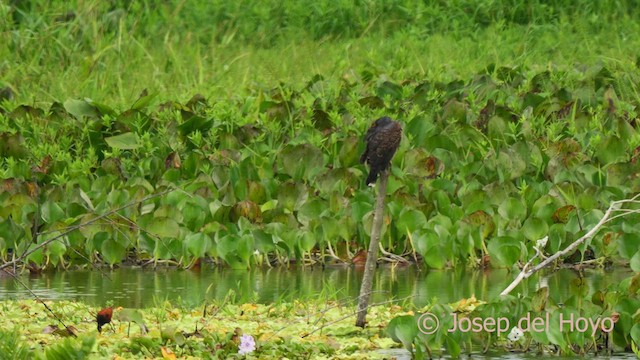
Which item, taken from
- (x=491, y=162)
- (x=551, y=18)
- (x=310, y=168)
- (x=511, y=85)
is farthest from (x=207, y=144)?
(x=551, y=18)

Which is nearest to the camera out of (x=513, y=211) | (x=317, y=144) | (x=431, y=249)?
(x=431, y=249)

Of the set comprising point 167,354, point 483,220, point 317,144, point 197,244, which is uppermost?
point 317,144

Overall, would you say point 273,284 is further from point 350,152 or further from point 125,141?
point 125,141

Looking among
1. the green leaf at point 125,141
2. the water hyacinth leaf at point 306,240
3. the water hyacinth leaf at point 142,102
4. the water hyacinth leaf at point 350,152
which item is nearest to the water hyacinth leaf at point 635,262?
the water hyacinth leaf at point 306,240

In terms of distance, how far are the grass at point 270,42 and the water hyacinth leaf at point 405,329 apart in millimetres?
4950

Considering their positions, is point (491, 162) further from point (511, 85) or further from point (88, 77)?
point (88, 77)

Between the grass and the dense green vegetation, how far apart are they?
3 cm

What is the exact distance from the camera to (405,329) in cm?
465

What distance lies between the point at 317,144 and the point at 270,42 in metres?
4.53

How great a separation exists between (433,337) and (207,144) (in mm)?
3734

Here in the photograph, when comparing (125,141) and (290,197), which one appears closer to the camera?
(290,197)

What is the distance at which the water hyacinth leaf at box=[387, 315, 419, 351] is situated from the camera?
4.64 m

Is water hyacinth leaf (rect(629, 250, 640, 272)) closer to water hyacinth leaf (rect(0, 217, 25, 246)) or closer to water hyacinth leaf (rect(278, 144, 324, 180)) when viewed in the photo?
water hyacinth leaf (rect(278, 144, 324, 180))

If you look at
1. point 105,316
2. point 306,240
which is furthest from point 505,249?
point 105,316
